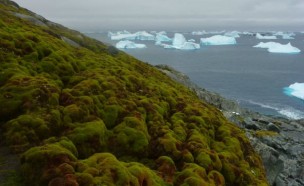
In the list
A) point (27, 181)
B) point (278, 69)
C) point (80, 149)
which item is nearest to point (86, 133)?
point (80, 149)

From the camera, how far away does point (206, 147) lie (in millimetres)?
18859

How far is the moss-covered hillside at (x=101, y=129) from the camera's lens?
13.6 meters

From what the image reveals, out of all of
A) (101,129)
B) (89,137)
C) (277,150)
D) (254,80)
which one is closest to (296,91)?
(254,80)

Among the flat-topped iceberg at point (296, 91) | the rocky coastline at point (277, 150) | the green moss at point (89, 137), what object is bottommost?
the flat-topped iceberg at point (296, 91)

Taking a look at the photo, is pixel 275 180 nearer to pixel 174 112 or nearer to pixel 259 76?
pixel 174 112

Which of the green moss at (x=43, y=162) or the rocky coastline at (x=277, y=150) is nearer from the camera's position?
the green moss at (x=43, y=162)

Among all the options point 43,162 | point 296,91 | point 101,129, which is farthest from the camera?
point 296,91

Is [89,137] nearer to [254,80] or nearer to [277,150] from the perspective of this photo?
[277,150]

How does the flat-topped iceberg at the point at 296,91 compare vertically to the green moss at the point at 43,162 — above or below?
below

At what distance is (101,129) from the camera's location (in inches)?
662

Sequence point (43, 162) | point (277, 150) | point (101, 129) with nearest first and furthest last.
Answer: point (43, 162)
point (101, 129)
point (277, 150)

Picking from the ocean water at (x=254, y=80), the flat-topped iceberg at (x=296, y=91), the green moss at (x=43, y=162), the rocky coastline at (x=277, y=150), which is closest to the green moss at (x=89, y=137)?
the green moss at (x=43, y=162)

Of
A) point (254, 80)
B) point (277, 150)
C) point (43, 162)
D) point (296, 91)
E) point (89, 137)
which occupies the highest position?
point (43, 162)

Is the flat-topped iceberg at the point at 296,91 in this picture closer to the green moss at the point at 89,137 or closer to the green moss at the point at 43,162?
the green moss at the point at 89,137
